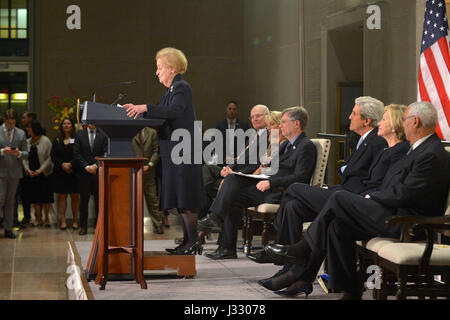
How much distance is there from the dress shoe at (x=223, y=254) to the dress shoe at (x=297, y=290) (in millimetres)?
1888

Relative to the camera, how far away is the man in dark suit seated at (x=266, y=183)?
6.07 meters

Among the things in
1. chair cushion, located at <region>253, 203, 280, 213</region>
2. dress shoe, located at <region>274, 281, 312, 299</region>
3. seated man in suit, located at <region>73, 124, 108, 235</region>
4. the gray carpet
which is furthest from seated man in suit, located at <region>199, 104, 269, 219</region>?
dress shoe, located at <region>274, 281, 312, 299</region>

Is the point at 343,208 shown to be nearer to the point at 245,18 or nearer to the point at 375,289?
the point at 375,289

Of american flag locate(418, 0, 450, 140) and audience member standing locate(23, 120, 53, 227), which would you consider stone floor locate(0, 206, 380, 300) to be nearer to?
audience member standing locate(23, 120, 53, 227)

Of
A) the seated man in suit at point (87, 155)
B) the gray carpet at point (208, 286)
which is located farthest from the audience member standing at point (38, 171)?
the gray carpet at point (208, 286)

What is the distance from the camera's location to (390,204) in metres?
4.54

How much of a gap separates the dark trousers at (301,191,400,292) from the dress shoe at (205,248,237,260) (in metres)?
2.30

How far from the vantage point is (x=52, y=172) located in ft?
32.6

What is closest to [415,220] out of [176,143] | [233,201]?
[176,143]

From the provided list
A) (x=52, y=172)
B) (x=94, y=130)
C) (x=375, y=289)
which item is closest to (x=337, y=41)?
(x=94, y=130)

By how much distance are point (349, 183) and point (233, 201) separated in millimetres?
1673

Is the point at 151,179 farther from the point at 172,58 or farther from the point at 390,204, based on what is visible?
the point at 390,204

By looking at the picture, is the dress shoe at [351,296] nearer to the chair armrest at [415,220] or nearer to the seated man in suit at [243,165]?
the chair armrest at [415,220]

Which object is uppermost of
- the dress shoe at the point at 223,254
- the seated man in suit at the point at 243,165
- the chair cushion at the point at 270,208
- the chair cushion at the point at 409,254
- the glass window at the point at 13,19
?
the glass window at the point at 13,19
